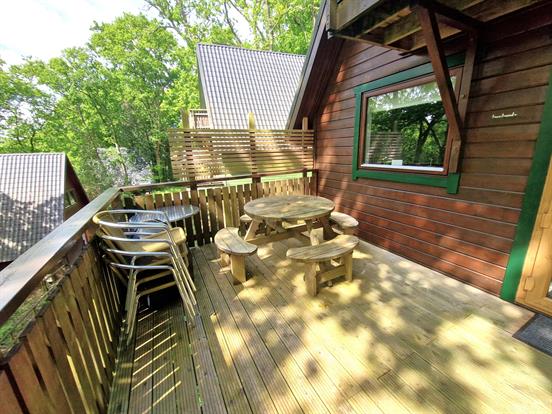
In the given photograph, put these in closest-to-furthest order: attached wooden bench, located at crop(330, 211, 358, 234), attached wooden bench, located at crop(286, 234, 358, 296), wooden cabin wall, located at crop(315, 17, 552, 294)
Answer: wooden cabin wall, located at crop(315, 17, 552, 294) < attached wooden bench, located at crop(286, 234, 358, 296) < attached wooden bench, located at crop(330, 211, 358, 234)

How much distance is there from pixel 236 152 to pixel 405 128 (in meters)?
2.38

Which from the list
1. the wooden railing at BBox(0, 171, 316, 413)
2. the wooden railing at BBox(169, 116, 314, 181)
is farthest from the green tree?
the wooden railing at BBox(0, 171, 316, 413)

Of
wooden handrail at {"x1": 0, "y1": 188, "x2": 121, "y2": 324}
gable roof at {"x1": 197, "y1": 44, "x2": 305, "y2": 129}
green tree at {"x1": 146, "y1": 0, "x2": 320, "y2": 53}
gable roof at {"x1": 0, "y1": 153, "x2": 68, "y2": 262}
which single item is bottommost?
gable roof at {"x1": 0, "y1": 153, "x2": 68, "y2": 262}

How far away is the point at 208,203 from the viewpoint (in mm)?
3609

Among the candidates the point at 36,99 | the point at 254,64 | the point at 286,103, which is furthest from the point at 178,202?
the point at 36,99

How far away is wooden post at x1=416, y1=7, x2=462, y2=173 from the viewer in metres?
1.71

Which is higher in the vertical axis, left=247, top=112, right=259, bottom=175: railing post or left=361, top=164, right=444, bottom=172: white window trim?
left=247, top=112, right=259, bottom=175: railing post

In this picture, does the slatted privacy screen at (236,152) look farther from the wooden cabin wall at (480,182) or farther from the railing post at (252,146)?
the wooden cabin wall at (480,182)

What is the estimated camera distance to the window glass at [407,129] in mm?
2484

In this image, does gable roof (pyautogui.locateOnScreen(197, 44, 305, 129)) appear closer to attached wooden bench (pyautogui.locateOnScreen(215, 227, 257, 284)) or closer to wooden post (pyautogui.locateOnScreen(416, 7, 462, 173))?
attached wooden bench (pyautogui.locateOnScreen(215, 227, 257, 284))

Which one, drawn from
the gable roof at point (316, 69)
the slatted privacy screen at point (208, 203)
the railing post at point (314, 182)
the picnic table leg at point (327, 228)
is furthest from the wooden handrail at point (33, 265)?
the railing post at point (314, 182)

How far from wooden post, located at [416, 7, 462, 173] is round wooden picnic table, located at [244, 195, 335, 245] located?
4.27ft

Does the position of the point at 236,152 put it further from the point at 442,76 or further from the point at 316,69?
the point at 442,76

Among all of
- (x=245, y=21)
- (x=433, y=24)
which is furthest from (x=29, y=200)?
(x=245, y=21)
